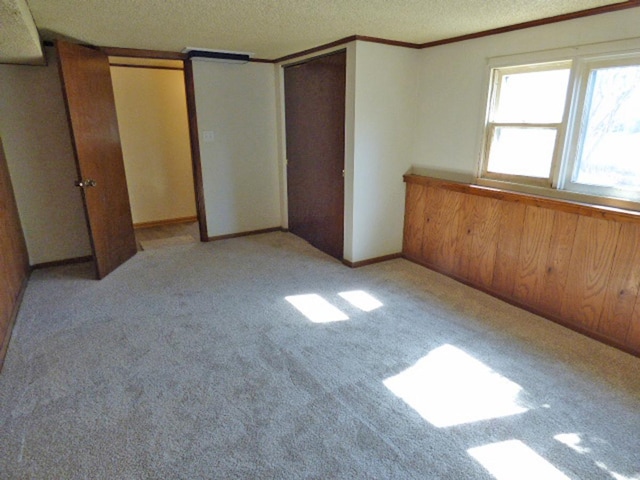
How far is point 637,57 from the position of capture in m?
2.26

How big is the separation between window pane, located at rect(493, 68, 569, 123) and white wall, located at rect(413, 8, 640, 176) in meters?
0.16

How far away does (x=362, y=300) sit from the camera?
10.2ft

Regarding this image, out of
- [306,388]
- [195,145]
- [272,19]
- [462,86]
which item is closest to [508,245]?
[462,86]

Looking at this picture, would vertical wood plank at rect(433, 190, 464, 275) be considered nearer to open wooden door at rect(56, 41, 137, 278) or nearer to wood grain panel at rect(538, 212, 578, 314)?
wood grain panel at rect(538, 212, 578, 314)

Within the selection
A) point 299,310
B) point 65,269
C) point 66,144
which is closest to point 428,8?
point 299,310

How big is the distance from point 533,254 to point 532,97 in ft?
3.82

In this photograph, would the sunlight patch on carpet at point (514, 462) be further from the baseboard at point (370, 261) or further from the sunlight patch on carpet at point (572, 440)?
the baseboard at point (370, 261)

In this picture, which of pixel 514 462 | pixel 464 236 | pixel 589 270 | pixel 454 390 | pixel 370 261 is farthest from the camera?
pixel 370 261

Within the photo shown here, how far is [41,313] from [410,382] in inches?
106

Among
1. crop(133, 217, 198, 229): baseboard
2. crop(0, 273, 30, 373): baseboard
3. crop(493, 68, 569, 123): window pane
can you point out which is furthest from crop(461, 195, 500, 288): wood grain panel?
crop(133, 217, 198, 229): baseboard

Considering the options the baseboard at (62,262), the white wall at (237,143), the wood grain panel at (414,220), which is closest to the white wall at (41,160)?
the baseboard at (62,262)

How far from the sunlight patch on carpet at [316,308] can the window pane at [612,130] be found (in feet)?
6.34

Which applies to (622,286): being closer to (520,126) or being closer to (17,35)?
(520,126)

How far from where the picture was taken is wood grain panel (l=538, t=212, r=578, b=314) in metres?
2.64
